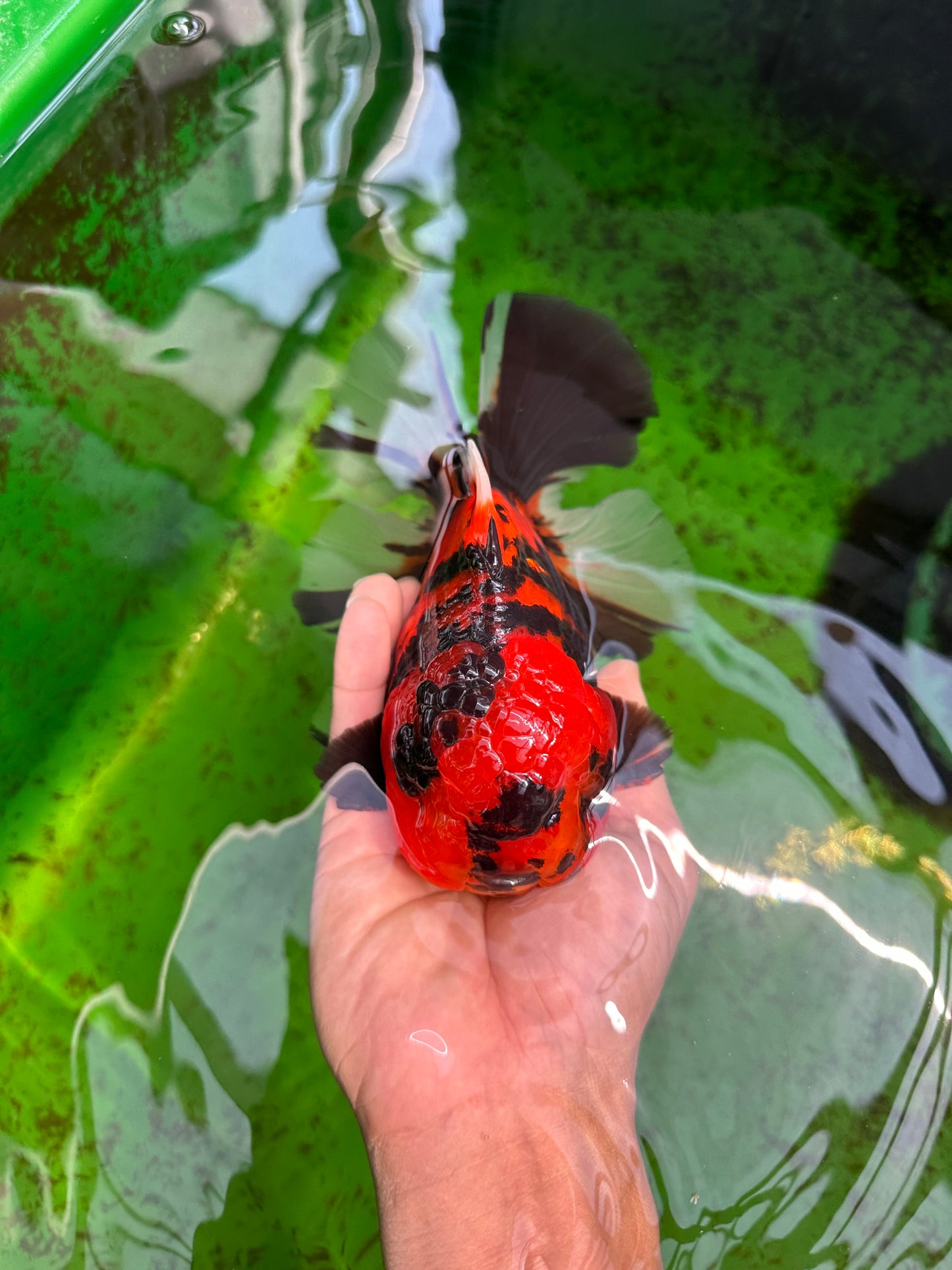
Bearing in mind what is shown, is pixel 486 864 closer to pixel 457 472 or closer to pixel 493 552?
pixel 493 552

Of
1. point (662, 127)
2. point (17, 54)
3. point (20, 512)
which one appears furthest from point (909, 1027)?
point (17, 54)

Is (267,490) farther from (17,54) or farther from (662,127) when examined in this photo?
(662,127)

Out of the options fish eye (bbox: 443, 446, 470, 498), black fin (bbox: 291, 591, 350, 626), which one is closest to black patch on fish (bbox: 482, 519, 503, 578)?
fish eye (bbox: 443, 446, 470, 498)

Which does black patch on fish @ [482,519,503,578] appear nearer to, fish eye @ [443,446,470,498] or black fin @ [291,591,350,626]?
fish eye @ [443,446,470,498]

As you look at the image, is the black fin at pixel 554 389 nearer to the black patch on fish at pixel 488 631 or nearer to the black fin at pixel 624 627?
the black fin at pixel 624 627

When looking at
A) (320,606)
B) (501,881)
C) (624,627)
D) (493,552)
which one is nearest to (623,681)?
(624,627)
